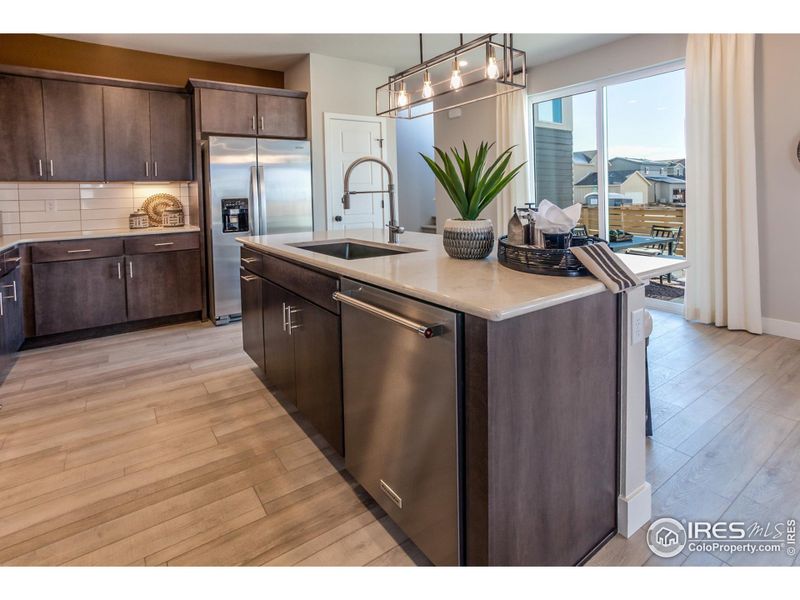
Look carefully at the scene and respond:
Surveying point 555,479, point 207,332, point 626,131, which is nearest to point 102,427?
point 207,332

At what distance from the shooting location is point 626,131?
193 inches

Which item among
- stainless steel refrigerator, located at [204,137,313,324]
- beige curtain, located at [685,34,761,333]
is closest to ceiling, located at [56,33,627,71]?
stainless steel refrigerator, located at [204,137,313,324]

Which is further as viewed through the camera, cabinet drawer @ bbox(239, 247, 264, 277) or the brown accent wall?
the brown accent wall

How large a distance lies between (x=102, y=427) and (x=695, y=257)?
4505mm

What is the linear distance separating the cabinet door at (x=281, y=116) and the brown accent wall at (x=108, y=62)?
29.2 inches

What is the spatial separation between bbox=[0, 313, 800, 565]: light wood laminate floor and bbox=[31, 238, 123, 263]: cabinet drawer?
94 centimetres

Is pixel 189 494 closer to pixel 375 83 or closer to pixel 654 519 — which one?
pixel 654 519

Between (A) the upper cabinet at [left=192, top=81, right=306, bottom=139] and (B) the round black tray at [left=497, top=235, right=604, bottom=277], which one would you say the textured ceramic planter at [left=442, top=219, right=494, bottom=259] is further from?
(A) the upper cabinet at [left=192, top=81, right=306, bottom=139]

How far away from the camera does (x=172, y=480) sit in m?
2.08

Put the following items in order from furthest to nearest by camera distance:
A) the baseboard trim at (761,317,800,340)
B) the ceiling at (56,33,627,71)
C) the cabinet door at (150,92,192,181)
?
the cabinet door at (150,92,192,181) → the ceiling at (56,33,627,71) → the baseboard trim at (761,317,800,340)

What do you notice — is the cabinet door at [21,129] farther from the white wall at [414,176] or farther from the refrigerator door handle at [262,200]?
the white wall at [414,176]

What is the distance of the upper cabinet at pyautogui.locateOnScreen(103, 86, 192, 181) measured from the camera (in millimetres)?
4355
